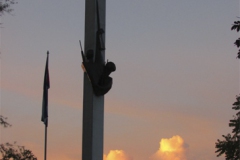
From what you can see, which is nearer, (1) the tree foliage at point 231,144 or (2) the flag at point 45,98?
(2) the flag at point 45,98

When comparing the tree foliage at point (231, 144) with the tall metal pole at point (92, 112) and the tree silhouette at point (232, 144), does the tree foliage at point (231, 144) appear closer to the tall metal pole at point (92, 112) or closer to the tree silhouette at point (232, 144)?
the tree silhouette at point (232, 144)

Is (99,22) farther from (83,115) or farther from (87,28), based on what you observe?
(83,115)

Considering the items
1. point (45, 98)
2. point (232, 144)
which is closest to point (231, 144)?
point (232, 144)

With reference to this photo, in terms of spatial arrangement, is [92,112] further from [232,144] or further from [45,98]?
[232,144]

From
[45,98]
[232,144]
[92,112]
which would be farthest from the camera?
[232,144]

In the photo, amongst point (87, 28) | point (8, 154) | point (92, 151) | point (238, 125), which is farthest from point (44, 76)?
point (238, 125)

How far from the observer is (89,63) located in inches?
635

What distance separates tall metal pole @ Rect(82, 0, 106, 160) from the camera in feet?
51.4

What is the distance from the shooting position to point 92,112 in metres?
15.8

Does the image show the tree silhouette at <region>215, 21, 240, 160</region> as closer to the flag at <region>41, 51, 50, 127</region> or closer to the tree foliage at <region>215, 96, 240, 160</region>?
the tree foliage at <region>215, 96, 240, 160</region>

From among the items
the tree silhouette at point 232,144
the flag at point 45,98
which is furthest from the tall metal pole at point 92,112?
the tree silhouette at point 232,144

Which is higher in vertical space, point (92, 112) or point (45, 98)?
point (45, 98)

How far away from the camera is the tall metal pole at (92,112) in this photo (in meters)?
15.7

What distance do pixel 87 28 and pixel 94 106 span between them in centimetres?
221
